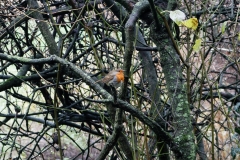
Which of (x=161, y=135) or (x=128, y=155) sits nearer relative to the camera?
(x=161, y=135)

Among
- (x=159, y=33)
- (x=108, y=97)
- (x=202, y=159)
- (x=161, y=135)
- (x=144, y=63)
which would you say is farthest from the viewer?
(x=144, y=63)

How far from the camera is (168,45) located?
2.74 m

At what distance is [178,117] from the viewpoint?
262 cm

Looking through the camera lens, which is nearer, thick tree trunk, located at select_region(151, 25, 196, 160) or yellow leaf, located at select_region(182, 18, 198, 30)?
yellow leaf, located at select_region(182, 18, 198, 30)

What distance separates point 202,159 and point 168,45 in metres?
0.97

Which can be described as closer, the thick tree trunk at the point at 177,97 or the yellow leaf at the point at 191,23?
the yellow leaf at the point at 191,23

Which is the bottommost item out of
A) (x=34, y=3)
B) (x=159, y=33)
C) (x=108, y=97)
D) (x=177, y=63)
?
(x=108, y=97)

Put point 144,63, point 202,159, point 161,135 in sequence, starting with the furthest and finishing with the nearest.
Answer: point 144,63, point 202,159, point 161,135

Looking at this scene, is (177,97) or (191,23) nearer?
(191,23)

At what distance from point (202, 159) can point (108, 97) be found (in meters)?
1.42

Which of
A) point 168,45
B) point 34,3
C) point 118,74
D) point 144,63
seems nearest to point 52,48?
point 34,3

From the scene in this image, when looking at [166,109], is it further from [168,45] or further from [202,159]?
[168,45]

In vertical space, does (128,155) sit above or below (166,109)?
below

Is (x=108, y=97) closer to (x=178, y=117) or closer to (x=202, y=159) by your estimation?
(x=178, y=117)
